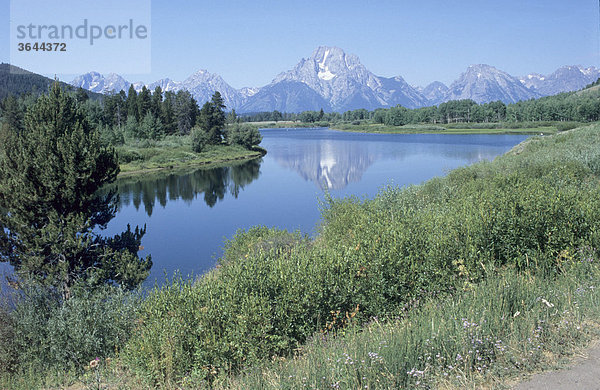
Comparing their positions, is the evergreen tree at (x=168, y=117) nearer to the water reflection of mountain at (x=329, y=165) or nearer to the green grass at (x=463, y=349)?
the water reflection of mountain at (x=329, y=165)

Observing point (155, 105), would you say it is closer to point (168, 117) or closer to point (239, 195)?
point (168, 117)

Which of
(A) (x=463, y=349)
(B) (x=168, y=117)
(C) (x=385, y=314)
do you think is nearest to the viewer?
(A) (x=463, y=349)

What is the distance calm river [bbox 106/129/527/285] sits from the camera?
94.7 feet

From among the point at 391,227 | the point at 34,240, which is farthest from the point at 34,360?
the point at 391,227

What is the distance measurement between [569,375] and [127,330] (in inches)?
411

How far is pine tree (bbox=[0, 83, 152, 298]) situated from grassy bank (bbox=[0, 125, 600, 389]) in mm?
5027

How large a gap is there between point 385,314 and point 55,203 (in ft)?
49.4

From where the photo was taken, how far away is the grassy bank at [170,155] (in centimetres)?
6806

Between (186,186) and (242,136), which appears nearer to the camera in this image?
(186,186)

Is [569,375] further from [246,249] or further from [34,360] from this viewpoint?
[246,249]

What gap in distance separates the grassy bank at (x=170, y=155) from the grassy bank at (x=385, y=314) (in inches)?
2256

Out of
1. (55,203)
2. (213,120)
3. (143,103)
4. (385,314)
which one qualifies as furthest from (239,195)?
(143,103)

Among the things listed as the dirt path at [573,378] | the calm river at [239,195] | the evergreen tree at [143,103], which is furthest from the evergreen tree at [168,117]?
the dirt path at [573,378]

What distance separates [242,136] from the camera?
3669 inches
